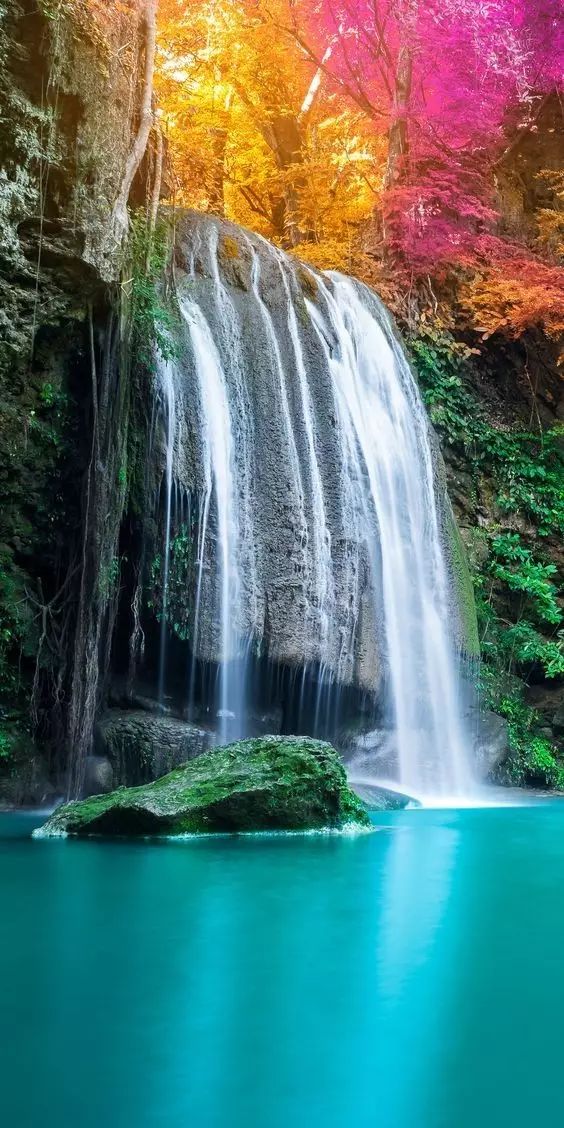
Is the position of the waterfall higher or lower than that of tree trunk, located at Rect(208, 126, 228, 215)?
lower

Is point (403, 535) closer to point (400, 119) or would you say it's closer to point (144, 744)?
point (144, 744)

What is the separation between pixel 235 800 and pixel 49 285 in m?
4.78

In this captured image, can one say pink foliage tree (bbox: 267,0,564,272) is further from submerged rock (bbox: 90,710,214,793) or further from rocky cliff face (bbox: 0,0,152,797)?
submerged rock (bbox: 90,710,214,793)

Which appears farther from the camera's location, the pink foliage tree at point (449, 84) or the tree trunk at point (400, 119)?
the tree trunk at point (400, 119)

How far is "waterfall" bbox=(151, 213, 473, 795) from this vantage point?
8.59 m

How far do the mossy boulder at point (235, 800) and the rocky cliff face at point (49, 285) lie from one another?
2.93m

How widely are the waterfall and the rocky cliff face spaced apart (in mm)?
1088

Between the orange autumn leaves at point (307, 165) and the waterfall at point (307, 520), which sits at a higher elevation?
the orange autumn leaves at point (307, 165)

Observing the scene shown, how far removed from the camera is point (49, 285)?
25.1 feet

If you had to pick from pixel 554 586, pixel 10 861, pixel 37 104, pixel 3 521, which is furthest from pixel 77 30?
pixel 554 586

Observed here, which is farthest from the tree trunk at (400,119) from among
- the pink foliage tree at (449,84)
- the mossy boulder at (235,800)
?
the mossy boulder at (235,800)

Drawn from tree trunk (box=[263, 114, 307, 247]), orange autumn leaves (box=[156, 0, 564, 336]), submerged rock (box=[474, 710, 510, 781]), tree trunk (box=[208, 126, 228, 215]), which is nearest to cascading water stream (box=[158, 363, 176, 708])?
submerged rock (box=[474, 710, 510, 781])

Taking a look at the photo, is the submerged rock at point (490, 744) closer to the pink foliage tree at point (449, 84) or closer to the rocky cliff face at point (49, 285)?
the rocky cliff face at point (49, 285)

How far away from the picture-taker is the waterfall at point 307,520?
28.2 ft
